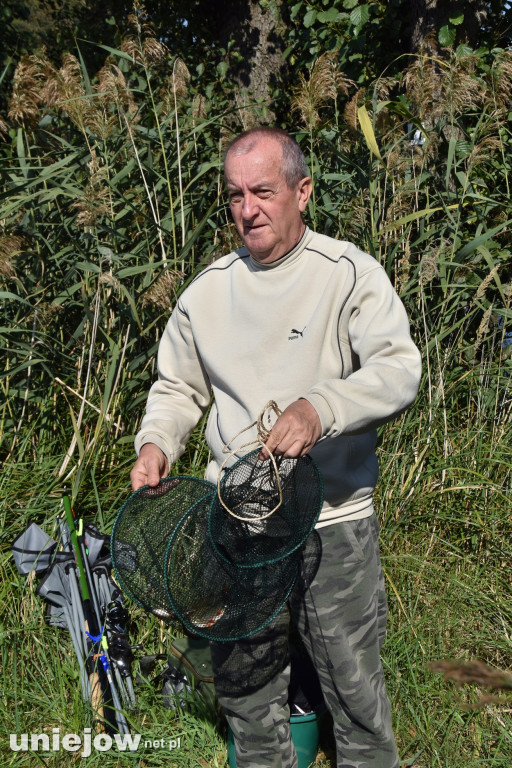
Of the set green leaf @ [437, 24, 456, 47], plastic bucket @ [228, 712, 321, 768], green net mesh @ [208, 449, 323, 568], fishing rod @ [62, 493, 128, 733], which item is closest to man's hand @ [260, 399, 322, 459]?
green net mesh @ [208, 449, 323, 568]

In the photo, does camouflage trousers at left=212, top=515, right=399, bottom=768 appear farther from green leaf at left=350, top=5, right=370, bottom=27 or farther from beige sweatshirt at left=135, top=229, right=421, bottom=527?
green leaf at left=350, top=5, right=370, bottom=27

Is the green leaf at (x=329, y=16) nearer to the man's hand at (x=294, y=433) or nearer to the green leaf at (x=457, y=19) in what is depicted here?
the green leaf at (x=457, y=19)

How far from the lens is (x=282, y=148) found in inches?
92.6

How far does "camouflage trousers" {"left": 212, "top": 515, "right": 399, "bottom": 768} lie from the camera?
7.68 ft

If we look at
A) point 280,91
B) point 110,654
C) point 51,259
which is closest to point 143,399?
point 51,259

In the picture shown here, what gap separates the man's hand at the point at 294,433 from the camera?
5.93 ft

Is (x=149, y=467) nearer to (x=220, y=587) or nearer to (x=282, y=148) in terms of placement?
(x=220, y=587)

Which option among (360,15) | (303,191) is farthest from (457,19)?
(303,191)

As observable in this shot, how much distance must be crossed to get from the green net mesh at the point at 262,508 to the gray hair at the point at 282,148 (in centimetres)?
89

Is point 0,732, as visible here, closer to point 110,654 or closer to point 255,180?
point 110,654

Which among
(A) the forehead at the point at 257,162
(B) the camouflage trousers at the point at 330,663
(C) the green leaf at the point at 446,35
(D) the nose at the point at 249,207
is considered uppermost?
(C) the green leaf at the point at 446,35

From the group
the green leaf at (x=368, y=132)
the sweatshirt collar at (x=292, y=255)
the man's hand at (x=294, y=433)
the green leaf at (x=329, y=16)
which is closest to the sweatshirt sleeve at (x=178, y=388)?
the sweatshirt collar at (x=292, y=255)

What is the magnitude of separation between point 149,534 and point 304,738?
110cm

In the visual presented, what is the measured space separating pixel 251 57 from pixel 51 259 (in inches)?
223
